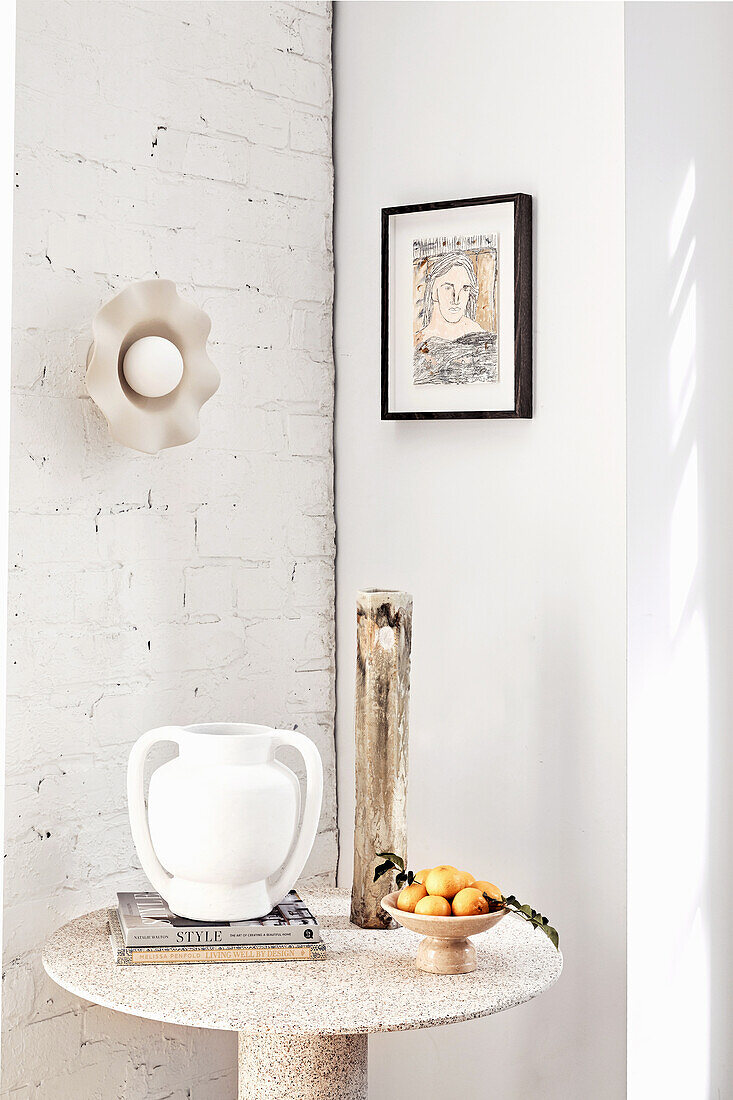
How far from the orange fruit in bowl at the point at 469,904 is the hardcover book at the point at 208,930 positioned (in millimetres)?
210

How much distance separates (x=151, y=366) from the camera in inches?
64.4

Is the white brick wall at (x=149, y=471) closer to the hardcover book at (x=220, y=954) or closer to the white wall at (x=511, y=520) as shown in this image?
the white wall at (x=511, y=520)

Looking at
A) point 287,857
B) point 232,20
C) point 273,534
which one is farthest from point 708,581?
point 232,20

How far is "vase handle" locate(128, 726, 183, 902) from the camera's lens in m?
1.59

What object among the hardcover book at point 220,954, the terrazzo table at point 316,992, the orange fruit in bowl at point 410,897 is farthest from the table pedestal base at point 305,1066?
the orange fruit in bowl at point 410,897

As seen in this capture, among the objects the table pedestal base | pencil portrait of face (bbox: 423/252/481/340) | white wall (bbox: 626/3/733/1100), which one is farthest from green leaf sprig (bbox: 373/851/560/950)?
pencil portrait of face (bbox: 423/252/481/340)

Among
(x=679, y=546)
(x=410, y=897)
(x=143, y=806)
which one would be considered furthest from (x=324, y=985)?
(x=679, y=546)

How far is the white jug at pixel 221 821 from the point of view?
1.52 metres

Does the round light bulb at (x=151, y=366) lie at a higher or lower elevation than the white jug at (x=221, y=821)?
higher

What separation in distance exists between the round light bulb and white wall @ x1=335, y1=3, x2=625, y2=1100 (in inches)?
17.6

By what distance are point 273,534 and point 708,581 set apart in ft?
2.41

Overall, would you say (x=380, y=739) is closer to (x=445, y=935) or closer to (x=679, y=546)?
(x=445, y=935)

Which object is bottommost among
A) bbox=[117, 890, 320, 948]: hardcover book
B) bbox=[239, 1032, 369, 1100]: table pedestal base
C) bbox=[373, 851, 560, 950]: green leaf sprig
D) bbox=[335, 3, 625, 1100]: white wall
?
bbox=[239, 1032, 369, 1100]: table pedestal base

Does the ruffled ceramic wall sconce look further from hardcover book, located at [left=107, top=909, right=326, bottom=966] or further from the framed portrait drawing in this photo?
hardcover book, located at [left=107, top=909, right=326, bottom=966]
